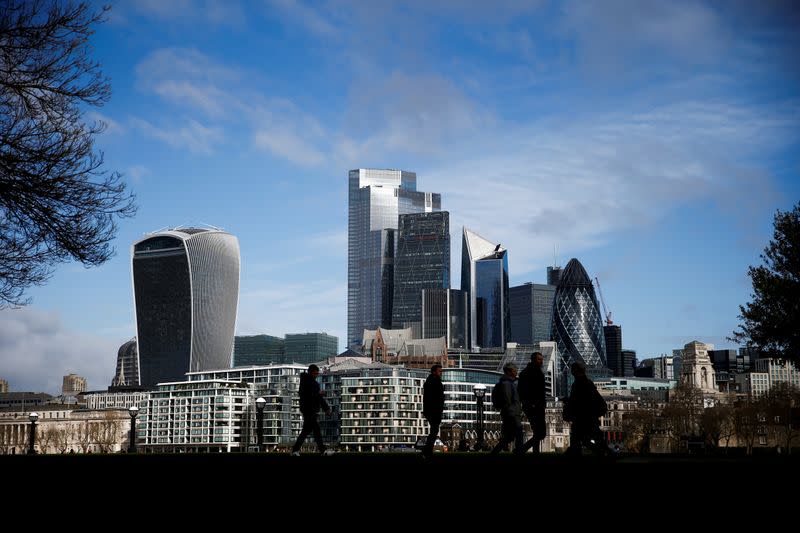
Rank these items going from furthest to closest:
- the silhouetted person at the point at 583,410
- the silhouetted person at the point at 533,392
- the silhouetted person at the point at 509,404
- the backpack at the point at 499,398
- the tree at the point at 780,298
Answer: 1. the tree at the point at 780,298
2. the silhouetted person at the point at 533,392
3. the backpack at the point at 499,398
4. the silhouetted person at the point at 509,404
5. the silhouetted person at the point at 583,410

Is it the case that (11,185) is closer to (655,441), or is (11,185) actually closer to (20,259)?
(20,259)

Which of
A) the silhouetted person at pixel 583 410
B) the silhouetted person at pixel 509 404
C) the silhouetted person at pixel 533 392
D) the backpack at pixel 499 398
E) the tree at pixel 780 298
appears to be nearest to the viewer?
the silhouetted person at pixel 583 410

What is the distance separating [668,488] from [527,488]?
6.36ft

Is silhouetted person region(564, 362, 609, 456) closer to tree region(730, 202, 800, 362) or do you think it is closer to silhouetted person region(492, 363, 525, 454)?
silhouetted person region(492, 363, 525, 454)

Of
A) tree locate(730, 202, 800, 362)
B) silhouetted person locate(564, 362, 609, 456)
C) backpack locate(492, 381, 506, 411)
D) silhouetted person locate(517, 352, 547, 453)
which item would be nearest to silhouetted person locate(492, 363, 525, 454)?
backpack locate(492, 381, 506, 411)

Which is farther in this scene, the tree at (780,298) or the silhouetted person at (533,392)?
the tree at (780,298)

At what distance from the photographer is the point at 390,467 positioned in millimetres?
18609

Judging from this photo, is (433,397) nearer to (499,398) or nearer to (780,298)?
(499,398)

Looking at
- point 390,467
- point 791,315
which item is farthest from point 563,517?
point 791,315

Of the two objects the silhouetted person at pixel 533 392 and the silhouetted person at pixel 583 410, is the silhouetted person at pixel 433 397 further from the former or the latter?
the silhouetted person at pixel 583 410

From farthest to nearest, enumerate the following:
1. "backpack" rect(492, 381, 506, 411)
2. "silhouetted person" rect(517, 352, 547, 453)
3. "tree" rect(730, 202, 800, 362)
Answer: "tree" rect(730, 202, 800, 362), "silhouetted person" rect(517, 352, 547, 453), "backpack" rect(492, 381, 506, 411)

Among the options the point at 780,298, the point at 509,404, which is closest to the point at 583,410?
the point at 509,404

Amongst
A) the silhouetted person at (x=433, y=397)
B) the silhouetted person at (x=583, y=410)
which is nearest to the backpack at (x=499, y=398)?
the silhouetted person at (x=433, y=397)

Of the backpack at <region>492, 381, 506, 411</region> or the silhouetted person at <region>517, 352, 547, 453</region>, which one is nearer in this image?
the backpack at <region>492, 381, 506, 411</region>
